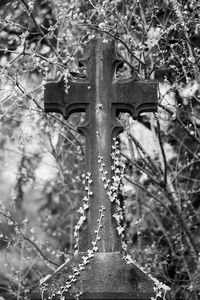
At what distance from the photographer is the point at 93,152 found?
418cm

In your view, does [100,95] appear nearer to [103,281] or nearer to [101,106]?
[101,106]

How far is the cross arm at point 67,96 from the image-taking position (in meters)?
4.32

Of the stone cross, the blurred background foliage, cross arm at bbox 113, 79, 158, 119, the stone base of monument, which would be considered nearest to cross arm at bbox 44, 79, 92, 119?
the stone cross

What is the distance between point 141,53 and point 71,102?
1.04 meters

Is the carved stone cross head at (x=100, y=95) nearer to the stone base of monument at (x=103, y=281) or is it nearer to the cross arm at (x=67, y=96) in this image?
the cross arm at (x=67, y=96)

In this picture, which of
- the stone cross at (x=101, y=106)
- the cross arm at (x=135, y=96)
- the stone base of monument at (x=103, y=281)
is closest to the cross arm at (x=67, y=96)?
the stone cross at (x=101, y=106)

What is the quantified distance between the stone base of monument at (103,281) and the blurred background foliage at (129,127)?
4.22ft

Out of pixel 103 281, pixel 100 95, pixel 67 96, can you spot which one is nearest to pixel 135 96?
pixel 100 95

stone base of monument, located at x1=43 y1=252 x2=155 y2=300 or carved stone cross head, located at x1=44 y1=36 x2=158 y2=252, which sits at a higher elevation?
carved stone cross head, located at x1=44 y1=36 x2=158 y2=252

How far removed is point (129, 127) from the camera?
19.2 ft

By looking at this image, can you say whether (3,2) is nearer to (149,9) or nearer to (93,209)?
(149,9)

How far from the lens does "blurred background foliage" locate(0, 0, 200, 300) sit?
4.96 meters

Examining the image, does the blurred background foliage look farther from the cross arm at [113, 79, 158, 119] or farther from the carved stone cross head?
the cross arm at [113, 79, 158, 119]

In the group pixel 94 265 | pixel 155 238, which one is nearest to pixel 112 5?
pixel 94 265
